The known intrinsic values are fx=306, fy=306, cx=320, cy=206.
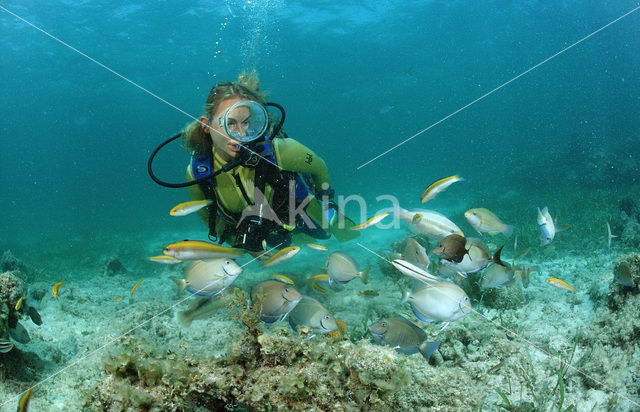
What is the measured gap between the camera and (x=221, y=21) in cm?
3036

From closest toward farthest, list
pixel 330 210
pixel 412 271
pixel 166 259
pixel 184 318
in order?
1. pixel 412 271
2. pixel 166 259
3. pixel 184 318
4. pixel 330 210

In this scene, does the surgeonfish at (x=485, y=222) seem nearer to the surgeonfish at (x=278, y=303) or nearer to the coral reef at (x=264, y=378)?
the coral reef at (x=264, y=378)

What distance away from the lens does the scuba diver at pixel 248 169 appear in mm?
4094

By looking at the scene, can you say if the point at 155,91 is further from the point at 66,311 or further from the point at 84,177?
the point at 84,177

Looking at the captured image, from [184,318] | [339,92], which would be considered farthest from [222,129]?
[339,92]

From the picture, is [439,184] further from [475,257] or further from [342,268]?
[342,268]

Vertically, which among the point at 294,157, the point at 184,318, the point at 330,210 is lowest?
the point at 184,318

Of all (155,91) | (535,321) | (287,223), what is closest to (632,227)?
(535,321)

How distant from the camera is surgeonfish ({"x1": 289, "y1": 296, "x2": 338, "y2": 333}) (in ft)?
8.40

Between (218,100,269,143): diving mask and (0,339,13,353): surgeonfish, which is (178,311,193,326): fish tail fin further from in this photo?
(218,100,269,143): diving mask

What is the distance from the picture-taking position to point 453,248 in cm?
239

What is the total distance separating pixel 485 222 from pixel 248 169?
3.23m

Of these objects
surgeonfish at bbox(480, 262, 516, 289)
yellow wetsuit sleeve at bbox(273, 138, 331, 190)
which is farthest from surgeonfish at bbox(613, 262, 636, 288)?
yellow wetsuit sleeve at bbox(273, 138, 331, 190)

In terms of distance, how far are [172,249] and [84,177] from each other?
471ft
